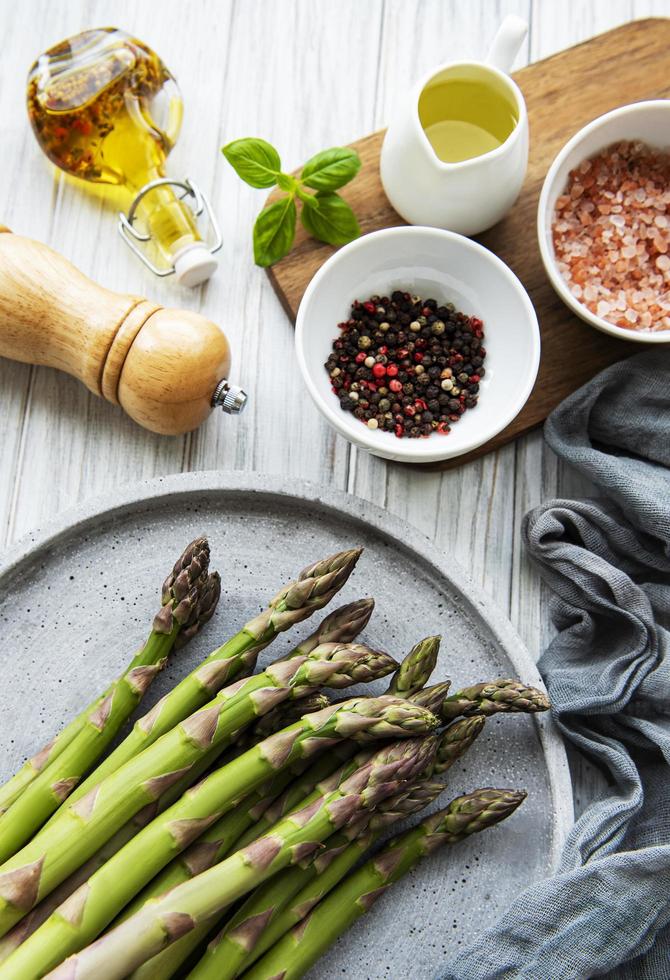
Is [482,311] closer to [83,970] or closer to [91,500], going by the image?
[91,500]

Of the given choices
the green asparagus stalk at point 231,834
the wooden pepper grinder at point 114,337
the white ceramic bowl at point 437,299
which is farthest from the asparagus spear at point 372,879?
the wooden pepper grinder at point 114,337

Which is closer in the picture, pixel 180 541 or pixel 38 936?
pixel 38 936

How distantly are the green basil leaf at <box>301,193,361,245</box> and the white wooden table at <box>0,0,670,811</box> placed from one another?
0.45 ft

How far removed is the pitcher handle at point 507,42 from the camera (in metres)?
1.22

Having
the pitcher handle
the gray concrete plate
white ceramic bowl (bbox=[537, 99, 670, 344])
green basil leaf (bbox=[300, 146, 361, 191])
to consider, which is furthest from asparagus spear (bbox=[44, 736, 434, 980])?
the pitcher handle

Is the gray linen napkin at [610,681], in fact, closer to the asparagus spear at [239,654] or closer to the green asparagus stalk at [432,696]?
the green asparagus stalk at [432,696]

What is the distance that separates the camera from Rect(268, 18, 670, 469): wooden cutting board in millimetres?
1415

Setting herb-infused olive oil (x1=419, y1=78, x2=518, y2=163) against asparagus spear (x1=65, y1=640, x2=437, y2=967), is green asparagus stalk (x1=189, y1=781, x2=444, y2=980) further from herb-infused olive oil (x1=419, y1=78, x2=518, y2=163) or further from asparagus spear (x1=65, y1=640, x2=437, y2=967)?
herb-infused olive oil (x1=419, y1=78, x2=518, y2=163)

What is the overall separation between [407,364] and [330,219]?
25 centimetres

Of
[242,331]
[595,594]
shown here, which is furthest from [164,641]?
[595,594]

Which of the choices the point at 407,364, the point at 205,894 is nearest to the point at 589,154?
the point at 407,364

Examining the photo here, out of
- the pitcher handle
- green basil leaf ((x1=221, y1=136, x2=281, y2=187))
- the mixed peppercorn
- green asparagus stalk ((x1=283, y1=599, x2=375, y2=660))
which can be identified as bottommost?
Result: green asparagus stalk ((x1=283, y1=599, x2=375, y2=660))

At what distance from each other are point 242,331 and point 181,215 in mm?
201

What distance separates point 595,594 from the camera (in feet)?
4.40
